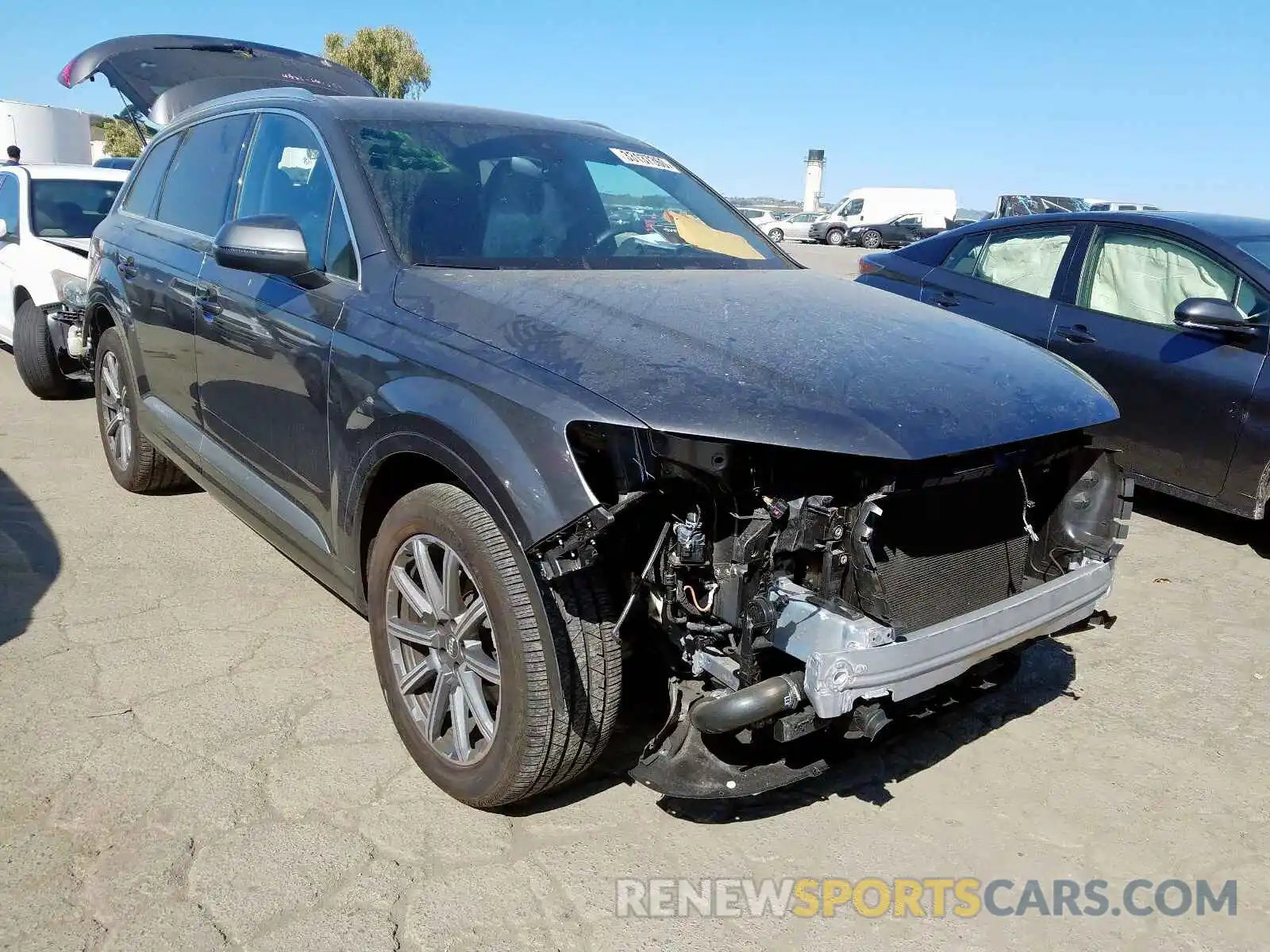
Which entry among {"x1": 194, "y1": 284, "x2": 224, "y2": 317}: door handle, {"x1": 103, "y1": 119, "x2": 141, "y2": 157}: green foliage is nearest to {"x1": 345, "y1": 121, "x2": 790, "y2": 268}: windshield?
{"x1": 194, "y1": 284, "x2": 224, "y2": 317}: door handle

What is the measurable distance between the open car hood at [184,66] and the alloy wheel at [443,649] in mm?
6215

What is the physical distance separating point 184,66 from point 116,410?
4452 millimetres

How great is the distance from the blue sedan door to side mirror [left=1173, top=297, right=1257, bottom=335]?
2.4 inches

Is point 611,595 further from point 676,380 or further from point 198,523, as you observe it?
point 198,523

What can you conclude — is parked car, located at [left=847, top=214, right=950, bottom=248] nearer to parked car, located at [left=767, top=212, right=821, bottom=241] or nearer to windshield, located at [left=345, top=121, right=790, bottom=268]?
parked car, located at [left=767, top=212, right=821, bottom=241]

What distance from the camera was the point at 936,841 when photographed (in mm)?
2721

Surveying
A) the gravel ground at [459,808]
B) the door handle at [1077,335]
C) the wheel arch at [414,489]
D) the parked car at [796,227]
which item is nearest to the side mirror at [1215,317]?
the door handle at [1077,335]

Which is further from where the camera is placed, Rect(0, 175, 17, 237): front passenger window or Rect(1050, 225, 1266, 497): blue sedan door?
Rect(0, 175, 17, 237): front passenger window

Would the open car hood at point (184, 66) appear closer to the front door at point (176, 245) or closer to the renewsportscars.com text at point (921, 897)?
the front door at point (176, 245)

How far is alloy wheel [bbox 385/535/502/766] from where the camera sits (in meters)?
2.61

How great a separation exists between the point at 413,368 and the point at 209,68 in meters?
7.04

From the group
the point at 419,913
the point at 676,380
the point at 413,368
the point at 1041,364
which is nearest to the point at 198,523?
the point at 413,368

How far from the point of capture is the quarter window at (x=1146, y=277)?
5094 millimetres

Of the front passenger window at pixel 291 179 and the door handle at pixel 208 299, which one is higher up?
the front passenger window at pixel 291 179
